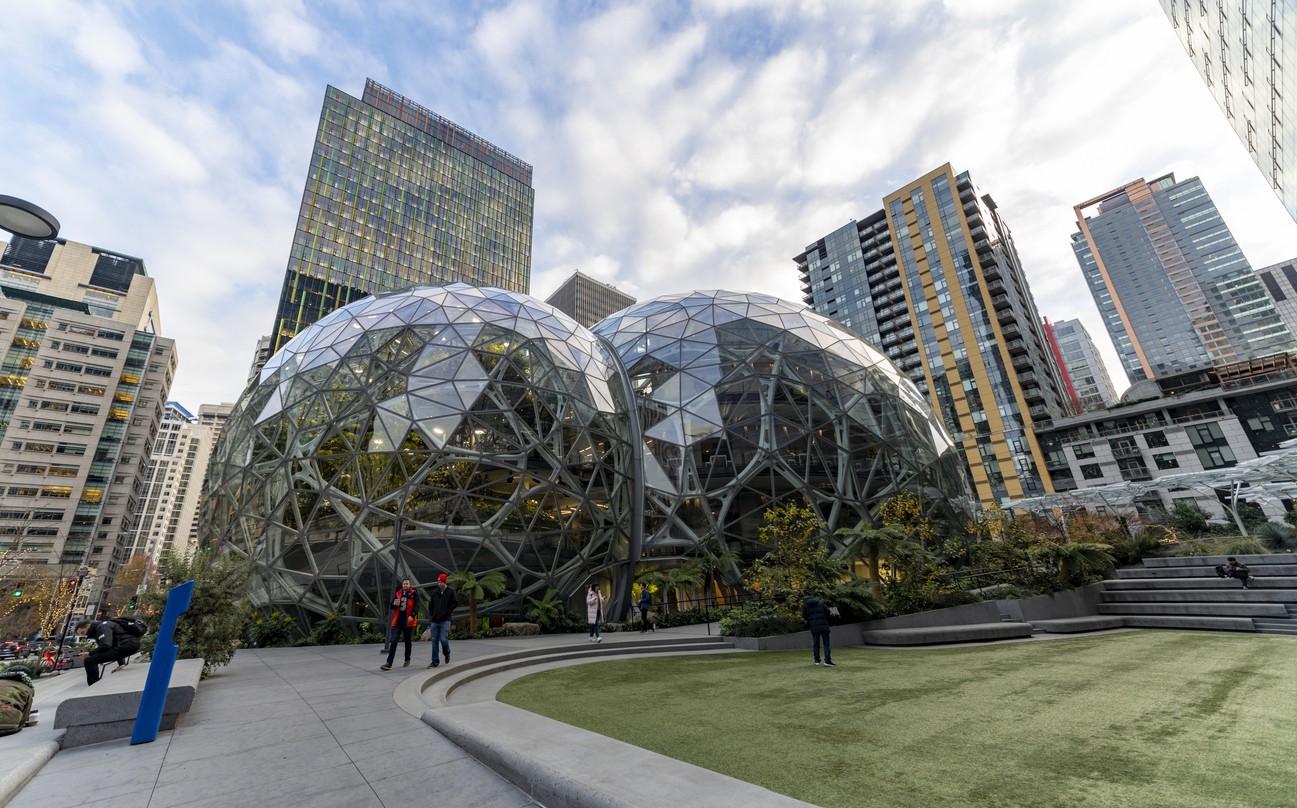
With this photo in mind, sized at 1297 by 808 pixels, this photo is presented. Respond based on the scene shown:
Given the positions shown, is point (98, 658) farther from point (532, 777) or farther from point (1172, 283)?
point (1172, 283)

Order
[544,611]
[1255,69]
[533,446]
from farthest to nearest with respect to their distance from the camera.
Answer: [533,446], [1255,69], [544,611]

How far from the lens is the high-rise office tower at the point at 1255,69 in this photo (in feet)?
47.4

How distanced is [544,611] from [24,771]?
13.5 meters

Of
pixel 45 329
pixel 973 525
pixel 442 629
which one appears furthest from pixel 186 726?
pixel 45 329

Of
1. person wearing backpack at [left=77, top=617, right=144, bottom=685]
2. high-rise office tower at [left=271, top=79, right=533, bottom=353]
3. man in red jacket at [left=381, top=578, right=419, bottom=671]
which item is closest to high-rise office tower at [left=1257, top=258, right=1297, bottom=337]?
high-rise office tower at [left=271, top=79, right=533, bottom=353]

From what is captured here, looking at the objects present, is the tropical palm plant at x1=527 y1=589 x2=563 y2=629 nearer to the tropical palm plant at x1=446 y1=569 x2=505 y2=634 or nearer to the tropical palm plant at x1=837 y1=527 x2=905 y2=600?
the tropical palm plant at x1=446 y1=569 x2=505 y2=634

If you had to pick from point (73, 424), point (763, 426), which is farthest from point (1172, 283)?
point (73, 424)

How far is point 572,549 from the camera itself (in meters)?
18.2

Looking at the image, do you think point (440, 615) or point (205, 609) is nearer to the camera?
point (205, 609)

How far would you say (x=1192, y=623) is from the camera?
15008mm

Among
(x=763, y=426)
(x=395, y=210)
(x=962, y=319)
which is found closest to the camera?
(x=763, y=426)

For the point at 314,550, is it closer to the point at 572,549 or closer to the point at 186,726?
the point at 572,549

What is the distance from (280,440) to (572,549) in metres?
11.5

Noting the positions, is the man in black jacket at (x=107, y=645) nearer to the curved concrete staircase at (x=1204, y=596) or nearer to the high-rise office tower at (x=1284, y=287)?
the curved concrete staircase at (x=1204, y=596)
